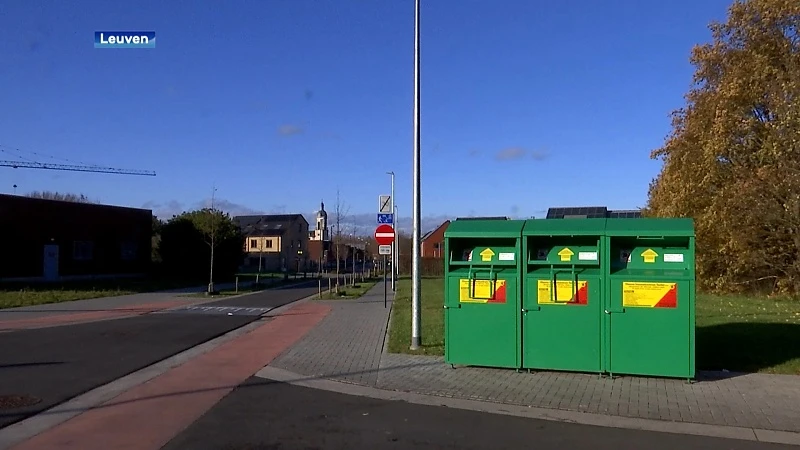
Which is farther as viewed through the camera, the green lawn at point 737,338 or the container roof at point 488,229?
the green lawn at point 737,338

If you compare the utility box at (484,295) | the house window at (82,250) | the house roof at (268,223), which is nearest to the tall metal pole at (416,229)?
the utility box at (484,295)

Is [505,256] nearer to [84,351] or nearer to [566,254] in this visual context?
[566,254]

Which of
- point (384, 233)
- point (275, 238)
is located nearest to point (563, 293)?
point (384, 233)

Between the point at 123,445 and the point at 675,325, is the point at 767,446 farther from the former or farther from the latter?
the point at 123,445

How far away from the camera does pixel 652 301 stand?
32.4 feet

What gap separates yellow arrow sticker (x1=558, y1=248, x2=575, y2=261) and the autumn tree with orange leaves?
60.9 feet

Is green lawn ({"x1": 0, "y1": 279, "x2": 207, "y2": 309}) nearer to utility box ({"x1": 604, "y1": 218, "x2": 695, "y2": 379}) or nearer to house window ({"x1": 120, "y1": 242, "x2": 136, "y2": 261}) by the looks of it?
house window ({"x1": 120, "y1": 242, "x2": 136, "y2": 261})

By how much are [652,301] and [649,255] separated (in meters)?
0.66

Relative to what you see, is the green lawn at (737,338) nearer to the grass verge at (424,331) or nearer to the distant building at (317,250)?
the grass verge at (424,331)

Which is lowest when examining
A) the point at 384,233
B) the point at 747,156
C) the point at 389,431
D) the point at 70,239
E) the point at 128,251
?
the point at 389,431

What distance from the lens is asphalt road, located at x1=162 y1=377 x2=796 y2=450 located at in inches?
276

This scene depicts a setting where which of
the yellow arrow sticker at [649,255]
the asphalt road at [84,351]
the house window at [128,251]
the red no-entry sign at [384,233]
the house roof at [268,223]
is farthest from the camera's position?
the house roof at [268,223]

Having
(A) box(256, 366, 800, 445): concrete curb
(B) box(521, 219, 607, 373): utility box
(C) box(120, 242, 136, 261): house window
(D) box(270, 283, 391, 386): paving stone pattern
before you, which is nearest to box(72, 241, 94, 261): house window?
(C) box(120, 242, 136, 261): house window

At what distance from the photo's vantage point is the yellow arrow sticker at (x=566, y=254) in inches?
411
